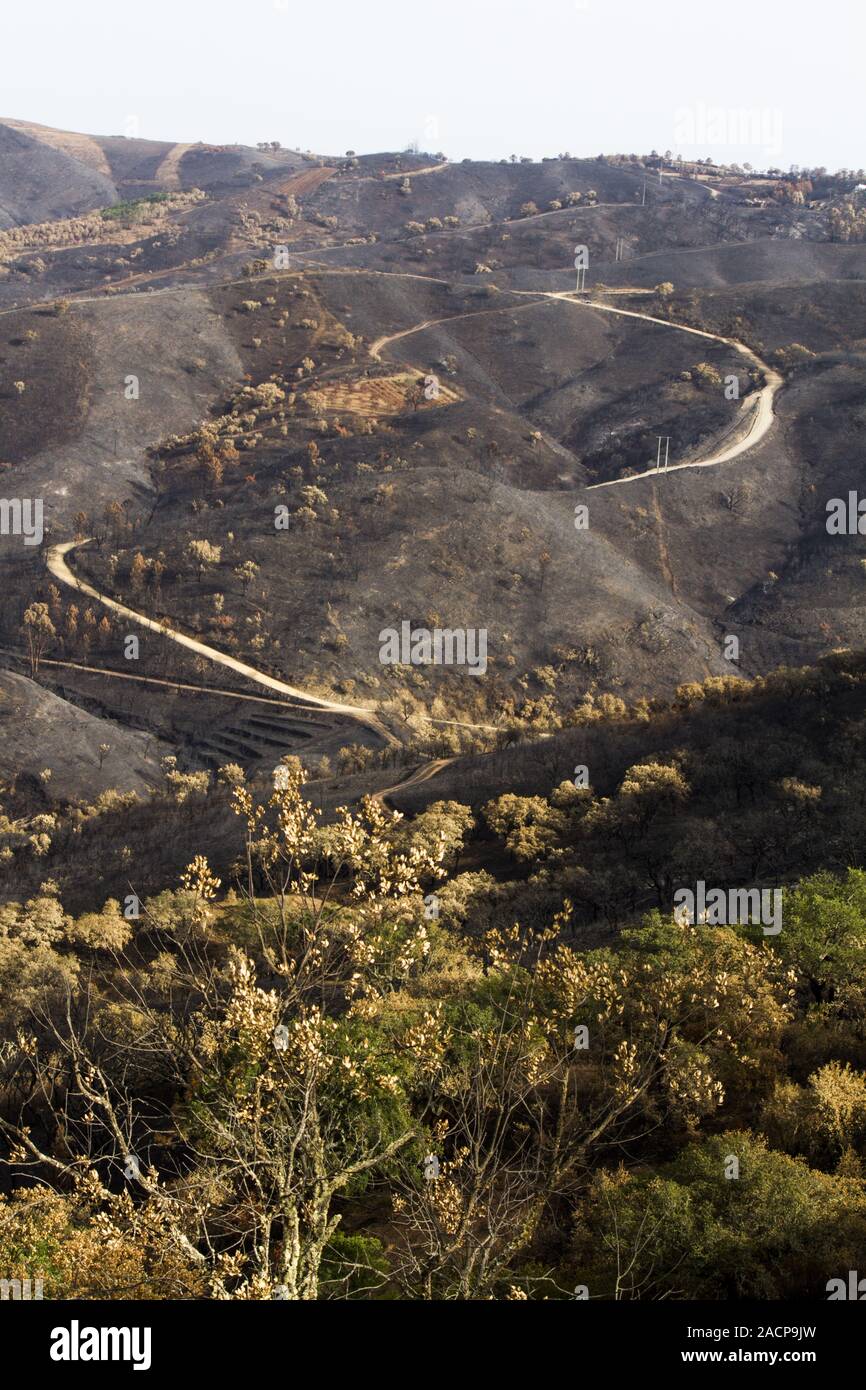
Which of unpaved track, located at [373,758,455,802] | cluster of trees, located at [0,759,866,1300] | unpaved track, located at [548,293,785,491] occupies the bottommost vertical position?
unpaved track, located at [373,758,455,802]

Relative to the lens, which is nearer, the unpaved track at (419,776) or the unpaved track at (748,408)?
the unpaved track at (419,776)

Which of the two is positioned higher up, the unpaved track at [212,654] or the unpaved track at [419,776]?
the unpaved track at [212,654]

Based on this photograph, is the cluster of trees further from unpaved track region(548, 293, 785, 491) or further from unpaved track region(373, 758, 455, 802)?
unpaved track region(548, 293, 785, 491)

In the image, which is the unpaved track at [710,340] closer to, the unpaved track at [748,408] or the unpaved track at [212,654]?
the unpaved track at [748,408]

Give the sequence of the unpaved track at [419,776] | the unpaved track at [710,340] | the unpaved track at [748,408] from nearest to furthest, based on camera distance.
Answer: the unpaved track at [419,776], the unpaved track at [748,408], the unpaved track at [710,340]

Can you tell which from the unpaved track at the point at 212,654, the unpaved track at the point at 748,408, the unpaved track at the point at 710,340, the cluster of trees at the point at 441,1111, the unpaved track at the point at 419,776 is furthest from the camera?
the unpaved track at the point at 710,340

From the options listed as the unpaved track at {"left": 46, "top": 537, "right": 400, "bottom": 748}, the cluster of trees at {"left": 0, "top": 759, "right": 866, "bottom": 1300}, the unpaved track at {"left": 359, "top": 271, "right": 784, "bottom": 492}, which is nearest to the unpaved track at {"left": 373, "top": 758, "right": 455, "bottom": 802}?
the unpaved track at {"left": 46, "top": 537, "right": 400, "bottom": 748}

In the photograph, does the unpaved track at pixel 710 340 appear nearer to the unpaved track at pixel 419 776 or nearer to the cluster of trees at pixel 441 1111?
the unpaved track at pixel 419 776

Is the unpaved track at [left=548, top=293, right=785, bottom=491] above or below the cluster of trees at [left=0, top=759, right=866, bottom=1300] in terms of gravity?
above

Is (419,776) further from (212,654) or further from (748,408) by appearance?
(748,408)

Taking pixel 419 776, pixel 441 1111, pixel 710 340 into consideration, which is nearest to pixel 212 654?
pixel 419 776

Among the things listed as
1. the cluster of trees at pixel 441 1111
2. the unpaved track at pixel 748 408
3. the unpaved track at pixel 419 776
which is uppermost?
the unpaved track at pixel 748 408

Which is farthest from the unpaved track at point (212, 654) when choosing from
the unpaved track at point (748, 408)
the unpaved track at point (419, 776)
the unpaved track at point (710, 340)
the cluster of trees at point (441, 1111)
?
the unpaved track at point (748, 408)
